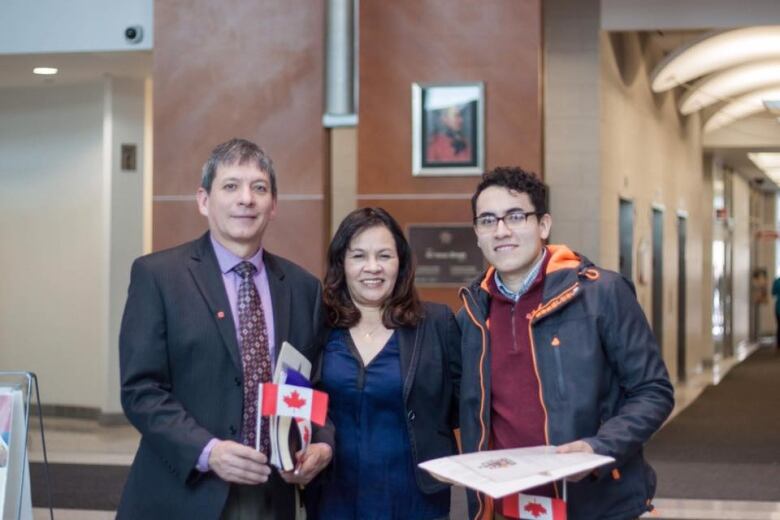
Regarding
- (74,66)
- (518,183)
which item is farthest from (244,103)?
(518,183)

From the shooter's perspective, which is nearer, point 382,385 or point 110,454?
point 382,385

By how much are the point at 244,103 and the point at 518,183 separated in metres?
6.52

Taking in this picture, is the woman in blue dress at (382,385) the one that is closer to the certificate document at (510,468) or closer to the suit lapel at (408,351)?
the suit lapel at (408,351)

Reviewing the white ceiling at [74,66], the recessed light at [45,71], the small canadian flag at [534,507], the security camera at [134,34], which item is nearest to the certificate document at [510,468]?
the small canadian flag at [534,507]

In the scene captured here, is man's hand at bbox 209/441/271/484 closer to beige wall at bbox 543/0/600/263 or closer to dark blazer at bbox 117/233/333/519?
dark blazer at bbox 117/233/333/519

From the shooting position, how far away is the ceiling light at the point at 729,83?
593 inches

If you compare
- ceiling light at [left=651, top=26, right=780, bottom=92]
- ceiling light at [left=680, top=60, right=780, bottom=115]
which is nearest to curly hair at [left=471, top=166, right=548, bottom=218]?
ceiling light at [left=651, top=26, right=780, bottom=92]

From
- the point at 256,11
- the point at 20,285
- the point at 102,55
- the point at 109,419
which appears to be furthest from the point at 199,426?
the point at 20,285

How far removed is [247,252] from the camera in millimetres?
3531

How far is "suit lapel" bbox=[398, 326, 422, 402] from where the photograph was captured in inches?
142

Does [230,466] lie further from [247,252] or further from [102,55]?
[102,55]

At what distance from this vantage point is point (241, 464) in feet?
10.5

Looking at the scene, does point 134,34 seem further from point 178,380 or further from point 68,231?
point 178,380

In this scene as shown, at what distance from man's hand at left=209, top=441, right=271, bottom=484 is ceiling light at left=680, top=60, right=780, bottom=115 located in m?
12.9
